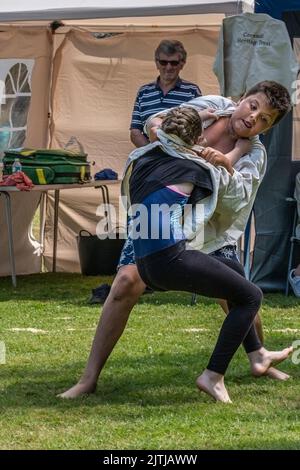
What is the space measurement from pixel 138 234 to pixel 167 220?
188mm

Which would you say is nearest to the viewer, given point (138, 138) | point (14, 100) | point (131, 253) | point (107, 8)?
point (131, 253)

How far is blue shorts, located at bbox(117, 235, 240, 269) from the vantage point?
580cm

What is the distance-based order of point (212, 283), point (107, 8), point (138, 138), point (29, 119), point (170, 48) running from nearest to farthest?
point (212, 283), point (170, 48), point (138, 138), point (107, 8), point (29, 119)

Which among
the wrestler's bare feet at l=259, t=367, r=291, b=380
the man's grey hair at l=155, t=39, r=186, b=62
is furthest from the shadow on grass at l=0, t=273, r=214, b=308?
the wrestler's bare feet at l=259, t=367, r=291, b=380

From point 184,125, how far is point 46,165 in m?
4.95

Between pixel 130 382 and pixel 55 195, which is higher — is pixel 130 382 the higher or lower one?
the higher one

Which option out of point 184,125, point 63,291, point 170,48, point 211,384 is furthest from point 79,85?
point 211,384

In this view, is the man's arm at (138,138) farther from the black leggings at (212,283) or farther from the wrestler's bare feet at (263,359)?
the black leggings at (212,283)

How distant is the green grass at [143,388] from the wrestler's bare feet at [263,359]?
0.27 ft

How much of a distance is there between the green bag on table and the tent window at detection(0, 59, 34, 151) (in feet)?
3.40

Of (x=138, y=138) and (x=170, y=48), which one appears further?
(x=138, y=138)

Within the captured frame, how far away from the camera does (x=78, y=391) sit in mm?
5801

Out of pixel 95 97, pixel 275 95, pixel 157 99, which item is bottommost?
pixel 95 97

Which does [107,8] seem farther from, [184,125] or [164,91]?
[184,125]
